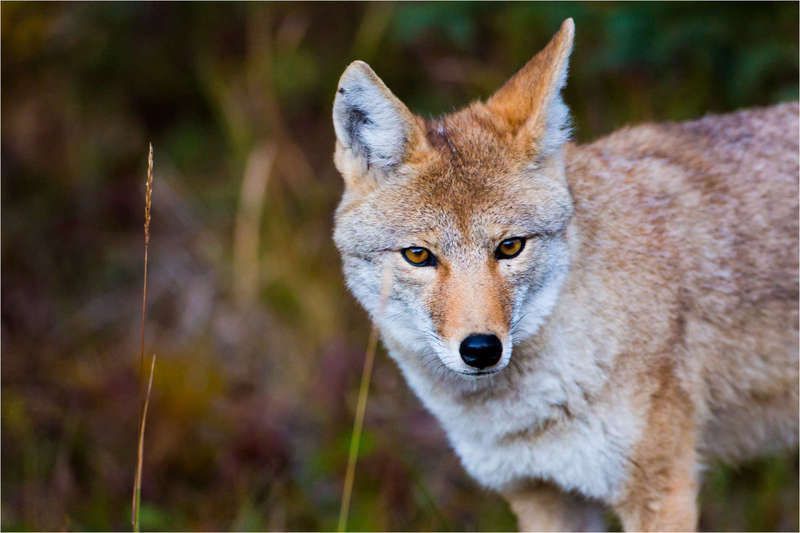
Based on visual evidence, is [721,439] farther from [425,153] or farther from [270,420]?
[270,420]

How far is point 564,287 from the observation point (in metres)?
3.81

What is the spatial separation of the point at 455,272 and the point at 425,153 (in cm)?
55

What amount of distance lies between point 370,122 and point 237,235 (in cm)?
383

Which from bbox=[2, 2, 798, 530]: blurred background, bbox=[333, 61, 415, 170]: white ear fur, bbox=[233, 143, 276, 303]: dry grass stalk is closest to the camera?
bbox=[333, 61, 415, 170]: white ear fur

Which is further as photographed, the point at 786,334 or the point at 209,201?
the point at 209,201

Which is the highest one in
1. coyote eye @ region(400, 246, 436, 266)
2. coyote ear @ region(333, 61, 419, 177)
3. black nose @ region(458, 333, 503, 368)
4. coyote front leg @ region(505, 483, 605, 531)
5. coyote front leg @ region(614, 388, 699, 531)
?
coyote ear @ region(333, 61, 419, 177)

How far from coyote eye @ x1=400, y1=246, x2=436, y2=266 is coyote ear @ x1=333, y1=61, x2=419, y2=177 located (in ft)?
1.32

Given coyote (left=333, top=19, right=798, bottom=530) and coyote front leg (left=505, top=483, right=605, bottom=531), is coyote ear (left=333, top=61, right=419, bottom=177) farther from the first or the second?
coyote front leg (left=505, top=483, right=605, bottom=531)

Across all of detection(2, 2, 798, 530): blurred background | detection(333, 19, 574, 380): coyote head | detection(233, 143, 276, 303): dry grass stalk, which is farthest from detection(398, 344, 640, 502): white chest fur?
detection(233, 143, 276, 303): dry grass stalk

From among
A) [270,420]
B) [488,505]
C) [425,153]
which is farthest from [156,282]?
[425,153]

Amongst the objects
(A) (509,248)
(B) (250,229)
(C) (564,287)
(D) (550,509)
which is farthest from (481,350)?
(B) (250,229)

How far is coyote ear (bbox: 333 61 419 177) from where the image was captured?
143 inches

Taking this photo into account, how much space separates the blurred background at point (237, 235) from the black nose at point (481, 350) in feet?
5.17

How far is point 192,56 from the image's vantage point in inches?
328
